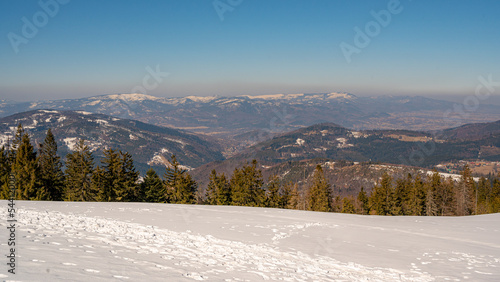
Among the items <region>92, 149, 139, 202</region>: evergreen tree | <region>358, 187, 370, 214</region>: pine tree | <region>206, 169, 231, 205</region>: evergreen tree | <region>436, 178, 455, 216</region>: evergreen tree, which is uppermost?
<region>92, 149, 139, 202</region>: evergreen tree

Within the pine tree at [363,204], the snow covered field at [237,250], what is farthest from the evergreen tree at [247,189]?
the pine tree at [363,204]

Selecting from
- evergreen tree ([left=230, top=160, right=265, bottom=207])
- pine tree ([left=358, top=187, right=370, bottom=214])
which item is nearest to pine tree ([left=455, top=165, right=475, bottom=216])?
pine tree ([left=358, top=187, right=370, bottom=214])

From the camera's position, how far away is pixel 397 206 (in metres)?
73.1

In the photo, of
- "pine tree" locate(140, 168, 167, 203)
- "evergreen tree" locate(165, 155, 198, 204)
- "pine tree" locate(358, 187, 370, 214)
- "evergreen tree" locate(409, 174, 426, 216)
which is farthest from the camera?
"pine tree" locate(358, 187, 370, 214)

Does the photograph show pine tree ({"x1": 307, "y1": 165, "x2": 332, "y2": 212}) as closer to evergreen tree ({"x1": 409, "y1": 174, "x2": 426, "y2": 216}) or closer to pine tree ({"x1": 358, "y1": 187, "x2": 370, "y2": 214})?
pine tree ({"x1": 358, "y1": 187, "x2": 370, "y2": 214})

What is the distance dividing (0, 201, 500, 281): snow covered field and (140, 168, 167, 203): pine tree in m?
30.6

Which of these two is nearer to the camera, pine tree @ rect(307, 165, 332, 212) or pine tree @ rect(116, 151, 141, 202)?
pine tree @ rect(116, 151, 141, 202)

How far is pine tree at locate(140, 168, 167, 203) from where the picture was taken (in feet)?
180

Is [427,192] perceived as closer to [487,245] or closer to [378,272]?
[487,245]

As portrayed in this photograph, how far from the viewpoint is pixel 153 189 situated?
54.9 meters

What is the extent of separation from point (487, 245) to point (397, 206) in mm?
57472

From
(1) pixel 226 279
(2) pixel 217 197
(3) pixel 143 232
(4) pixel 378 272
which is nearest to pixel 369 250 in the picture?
(4) pixel 378 272

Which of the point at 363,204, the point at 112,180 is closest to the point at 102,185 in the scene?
the point at 112,180

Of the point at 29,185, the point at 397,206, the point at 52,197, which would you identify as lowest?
the point at 397,206
